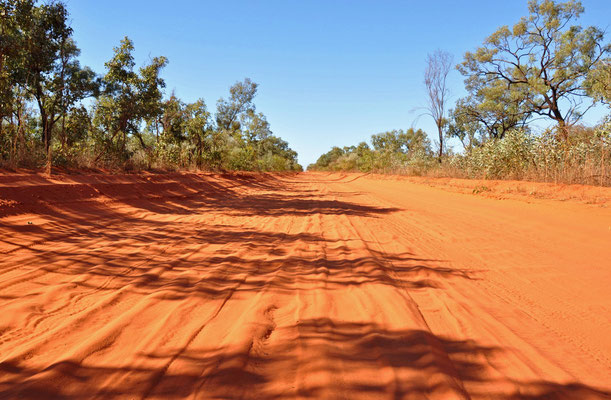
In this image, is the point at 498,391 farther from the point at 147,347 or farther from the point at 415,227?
the point at 415,227

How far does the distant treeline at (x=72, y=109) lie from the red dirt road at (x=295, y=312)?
4.80 metres

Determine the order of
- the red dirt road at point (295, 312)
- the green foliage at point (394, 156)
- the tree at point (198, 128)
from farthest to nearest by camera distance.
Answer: the green foliage at point (394, 156)
the tree at point (198, 128)
the red dirt road at point (295, 312)

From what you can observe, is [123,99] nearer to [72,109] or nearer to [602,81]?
[72,109]

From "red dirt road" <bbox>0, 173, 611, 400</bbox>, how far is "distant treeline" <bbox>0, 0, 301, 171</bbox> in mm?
4802

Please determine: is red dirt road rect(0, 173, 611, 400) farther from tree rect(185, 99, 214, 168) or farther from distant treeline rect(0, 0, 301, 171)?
tree rect(185, 99, 214, 168)

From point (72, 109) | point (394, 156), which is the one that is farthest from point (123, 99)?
point (394, 156)

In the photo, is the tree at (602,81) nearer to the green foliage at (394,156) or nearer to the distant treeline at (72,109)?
the green foliage at (394,156)

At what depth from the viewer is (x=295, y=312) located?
263 centimetres

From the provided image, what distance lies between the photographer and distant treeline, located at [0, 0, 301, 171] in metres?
8.83

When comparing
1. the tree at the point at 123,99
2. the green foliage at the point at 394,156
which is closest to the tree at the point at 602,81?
the green foliage at the point at 394,156

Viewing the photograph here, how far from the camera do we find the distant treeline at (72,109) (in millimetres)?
8828

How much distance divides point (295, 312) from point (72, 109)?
49.3ft

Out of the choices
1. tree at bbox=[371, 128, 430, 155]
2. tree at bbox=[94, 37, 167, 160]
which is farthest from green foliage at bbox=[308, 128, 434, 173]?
tree at bbox=[94, 37, 167, 160]

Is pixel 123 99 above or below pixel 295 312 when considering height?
above
